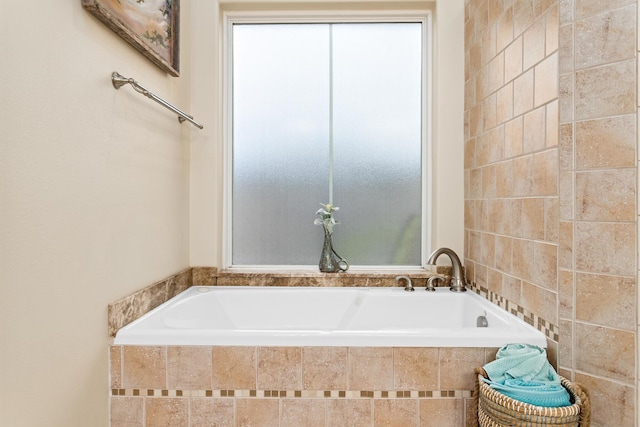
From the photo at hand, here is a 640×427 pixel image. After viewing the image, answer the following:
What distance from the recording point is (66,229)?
1167 mm

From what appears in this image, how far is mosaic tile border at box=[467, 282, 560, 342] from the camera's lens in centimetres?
139

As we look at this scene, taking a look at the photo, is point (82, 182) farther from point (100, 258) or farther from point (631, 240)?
point (631, 240)

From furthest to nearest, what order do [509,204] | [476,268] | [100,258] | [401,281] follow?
[401,281] → [476,268] → [509,204] → [100,258]

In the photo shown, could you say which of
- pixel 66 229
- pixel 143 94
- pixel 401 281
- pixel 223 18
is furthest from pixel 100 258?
pixel 223 18

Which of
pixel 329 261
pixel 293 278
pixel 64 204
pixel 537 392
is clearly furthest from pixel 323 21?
pixel 537 392

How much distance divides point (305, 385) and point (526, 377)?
71cm

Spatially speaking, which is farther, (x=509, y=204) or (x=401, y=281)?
(x=401, y=281)

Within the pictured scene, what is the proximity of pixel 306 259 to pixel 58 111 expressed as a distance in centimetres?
157

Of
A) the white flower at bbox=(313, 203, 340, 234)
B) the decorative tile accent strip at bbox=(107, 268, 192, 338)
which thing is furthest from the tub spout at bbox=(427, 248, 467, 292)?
the decorative tile accent strip at bbox=(107, 268, 192, 338)

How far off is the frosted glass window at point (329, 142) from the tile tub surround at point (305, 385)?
1.05m

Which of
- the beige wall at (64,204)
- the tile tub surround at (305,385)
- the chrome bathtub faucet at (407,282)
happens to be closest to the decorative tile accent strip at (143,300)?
the beige wall at (64,204)

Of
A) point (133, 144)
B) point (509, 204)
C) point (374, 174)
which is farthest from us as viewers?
point (374, 174)

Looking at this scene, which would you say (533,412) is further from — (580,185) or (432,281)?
(432,281)

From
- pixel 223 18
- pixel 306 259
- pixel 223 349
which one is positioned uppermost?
pixel 223 18
